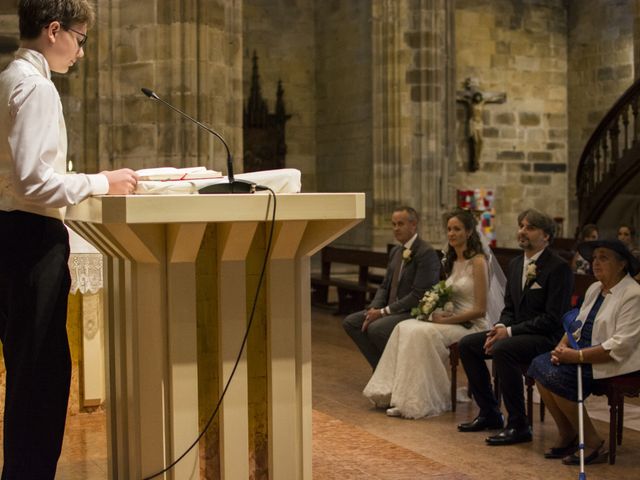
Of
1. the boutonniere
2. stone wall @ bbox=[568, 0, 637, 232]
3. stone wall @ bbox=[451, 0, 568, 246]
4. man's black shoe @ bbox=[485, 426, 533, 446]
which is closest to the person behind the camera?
man's black shoe @ bbox=[485, 426, 533, 446]

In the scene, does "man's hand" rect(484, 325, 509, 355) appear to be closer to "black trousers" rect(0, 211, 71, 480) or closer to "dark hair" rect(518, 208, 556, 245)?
"dark hair" rect(518, 208, 556, 245)

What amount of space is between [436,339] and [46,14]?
160 inches

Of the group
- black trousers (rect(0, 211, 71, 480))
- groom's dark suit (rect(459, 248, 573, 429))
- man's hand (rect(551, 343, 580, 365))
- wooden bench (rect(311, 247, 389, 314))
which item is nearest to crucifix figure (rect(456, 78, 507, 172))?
wooden bench (rect(311, 247, 389, 314))

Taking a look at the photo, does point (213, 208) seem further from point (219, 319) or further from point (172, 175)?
point (219, 319)

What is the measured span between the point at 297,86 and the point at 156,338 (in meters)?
14.4

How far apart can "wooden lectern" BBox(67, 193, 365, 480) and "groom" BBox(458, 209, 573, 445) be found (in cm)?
262

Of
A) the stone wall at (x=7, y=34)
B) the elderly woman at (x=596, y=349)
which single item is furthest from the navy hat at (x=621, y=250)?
the stone wall at (x=7, y=34)

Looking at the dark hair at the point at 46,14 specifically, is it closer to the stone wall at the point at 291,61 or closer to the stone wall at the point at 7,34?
the stone wall at the point at 7,34

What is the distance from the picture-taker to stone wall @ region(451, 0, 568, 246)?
1936 cm

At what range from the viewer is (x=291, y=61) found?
17.2 m

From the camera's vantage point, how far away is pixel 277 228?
319 centimetres

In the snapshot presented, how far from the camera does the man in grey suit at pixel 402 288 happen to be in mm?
6945

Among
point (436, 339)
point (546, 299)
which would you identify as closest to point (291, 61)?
point (436, 339)

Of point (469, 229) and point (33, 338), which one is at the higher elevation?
point (469, 229)
